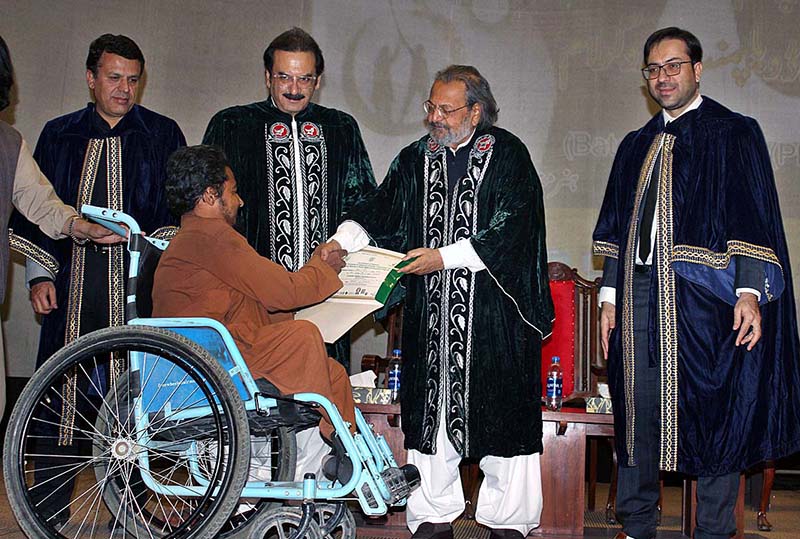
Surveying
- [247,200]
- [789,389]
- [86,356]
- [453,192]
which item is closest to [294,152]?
[247,200]

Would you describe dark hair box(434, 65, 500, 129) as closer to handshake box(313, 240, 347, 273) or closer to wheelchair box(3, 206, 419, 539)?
handshake box(313, 240, 347, 273)

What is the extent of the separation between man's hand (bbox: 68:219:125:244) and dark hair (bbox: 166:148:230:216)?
0.98 ft

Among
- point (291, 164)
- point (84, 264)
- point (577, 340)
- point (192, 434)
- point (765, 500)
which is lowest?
point (765, 500)

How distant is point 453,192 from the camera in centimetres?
343

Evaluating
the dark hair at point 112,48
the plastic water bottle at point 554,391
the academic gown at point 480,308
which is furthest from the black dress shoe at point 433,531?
the dark hair at point 112,48

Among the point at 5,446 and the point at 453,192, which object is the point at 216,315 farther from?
the point at 453,192

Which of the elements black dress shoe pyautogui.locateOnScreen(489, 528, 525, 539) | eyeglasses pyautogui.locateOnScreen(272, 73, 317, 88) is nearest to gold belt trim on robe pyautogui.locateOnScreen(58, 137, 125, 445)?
eyeglasses pyautogui.locateOnScreen(272, 73, 317, 88)

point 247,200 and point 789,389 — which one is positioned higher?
point 247,200

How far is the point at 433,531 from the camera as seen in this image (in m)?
3.34

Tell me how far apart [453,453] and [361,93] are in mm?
3181

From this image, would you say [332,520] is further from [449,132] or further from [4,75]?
[4,75]

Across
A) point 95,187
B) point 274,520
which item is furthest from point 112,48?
point 274,520

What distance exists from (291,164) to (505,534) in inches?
62.4

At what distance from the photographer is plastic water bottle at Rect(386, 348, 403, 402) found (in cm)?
399
